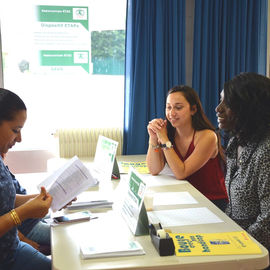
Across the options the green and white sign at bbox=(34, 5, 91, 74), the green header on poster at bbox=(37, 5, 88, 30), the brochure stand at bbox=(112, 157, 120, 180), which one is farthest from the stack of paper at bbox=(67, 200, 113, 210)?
the green header on poster at bbox=(37, 5, 88, 30)

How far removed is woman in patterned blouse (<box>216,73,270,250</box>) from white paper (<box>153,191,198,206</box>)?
231 millimetres

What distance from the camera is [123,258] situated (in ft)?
3.94

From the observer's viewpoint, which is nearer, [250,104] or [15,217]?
[15,217]

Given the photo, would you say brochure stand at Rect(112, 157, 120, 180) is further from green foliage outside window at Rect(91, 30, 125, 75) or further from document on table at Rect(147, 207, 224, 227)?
green foliage outside window at Rect(91, 30, 125, 75)

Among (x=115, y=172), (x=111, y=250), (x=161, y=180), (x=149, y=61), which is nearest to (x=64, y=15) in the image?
(x=149, y=61)

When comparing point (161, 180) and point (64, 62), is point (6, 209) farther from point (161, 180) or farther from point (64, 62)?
point (64, 62)

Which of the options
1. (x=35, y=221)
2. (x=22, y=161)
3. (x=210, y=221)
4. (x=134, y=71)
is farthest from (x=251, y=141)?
(x=22, y=161)

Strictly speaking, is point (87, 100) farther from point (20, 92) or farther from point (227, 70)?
point (227, 70)

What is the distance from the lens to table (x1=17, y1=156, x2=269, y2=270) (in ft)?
3.79

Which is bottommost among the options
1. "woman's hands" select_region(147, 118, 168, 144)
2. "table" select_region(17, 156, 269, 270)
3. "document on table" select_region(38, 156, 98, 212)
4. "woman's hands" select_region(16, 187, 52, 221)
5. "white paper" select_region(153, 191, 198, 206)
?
"table" select_region(17, 156, 269, 270)

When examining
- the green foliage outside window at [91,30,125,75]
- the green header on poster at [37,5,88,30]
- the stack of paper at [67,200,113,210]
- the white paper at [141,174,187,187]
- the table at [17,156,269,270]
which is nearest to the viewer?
the table at [17,156,269,270]

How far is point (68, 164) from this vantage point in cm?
157

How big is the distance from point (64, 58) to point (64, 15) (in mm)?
411

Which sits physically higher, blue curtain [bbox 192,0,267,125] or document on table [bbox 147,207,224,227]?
blue curtain [bbox 192,0,267,125]
